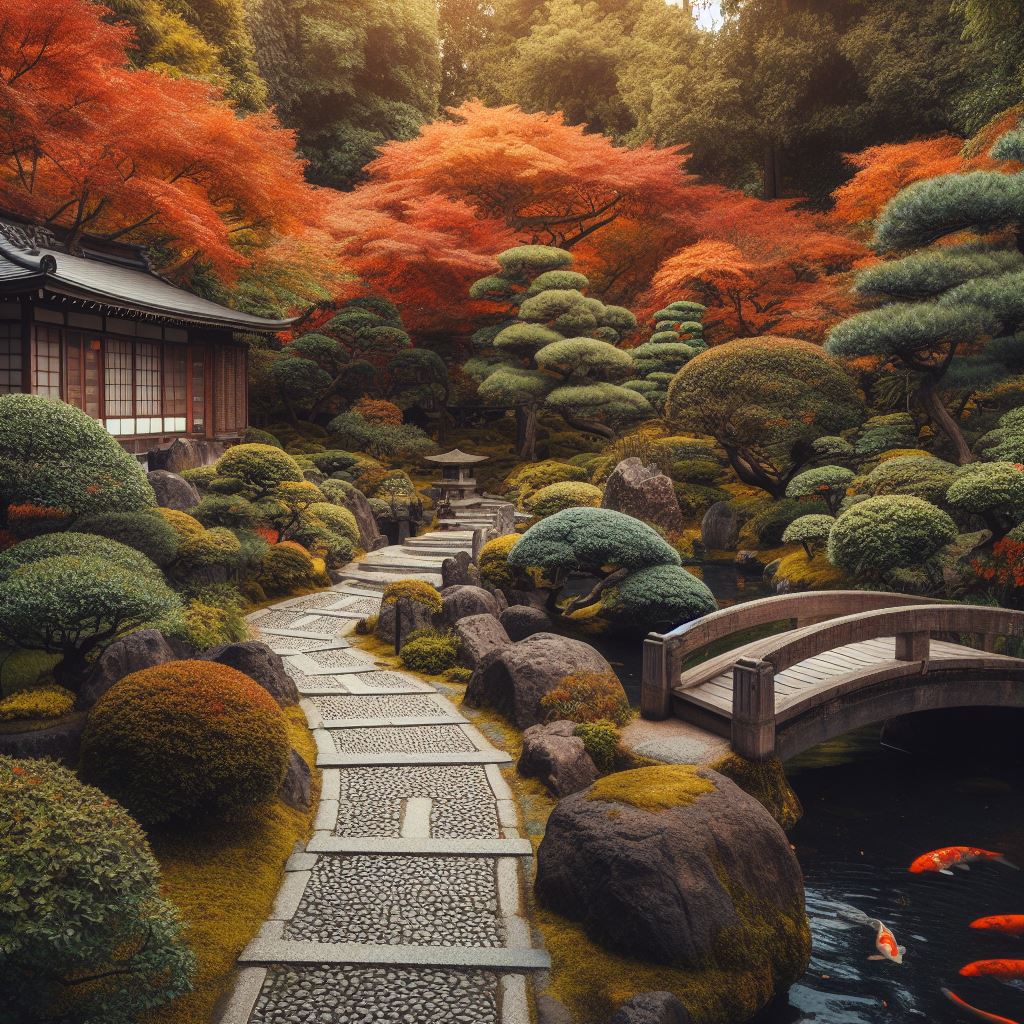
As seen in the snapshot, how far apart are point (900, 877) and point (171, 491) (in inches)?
474

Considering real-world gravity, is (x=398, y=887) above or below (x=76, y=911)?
below

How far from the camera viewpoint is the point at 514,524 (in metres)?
20.9

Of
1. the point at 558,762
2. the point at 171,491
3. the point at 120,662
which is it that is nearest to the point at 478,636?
the point at 558,762

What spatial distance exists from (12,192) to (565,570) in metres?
14.2

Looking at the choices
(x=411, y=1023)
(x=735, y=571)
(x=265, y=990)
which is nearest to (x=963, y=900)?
(x=411, y=1023)

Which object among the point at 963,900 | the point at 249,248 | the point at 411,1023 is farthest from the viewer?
the point at 249,248

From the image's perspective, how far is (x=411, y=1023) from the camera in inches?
→ 193

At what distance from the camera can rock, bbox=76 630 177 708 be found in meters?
7.74

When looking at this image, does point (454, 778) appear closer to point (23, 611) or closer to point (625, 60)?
point (23, 611)

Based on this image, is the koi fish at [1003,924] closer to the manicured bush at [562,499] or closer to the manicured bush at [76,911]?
the manicured bush at [76,911]

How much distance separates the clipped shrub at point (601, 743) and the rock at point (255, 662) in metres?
3.16

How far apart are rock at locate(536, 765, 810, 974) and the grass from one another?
6.64ft

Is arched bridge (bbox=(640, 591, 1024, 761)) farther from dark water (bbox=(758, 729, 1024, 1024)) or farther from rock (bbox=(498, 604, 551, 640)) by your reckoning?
rock (bbox=(498, 604, 551, 640))

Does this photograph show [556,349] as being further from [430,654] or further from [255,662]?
[255,662]
